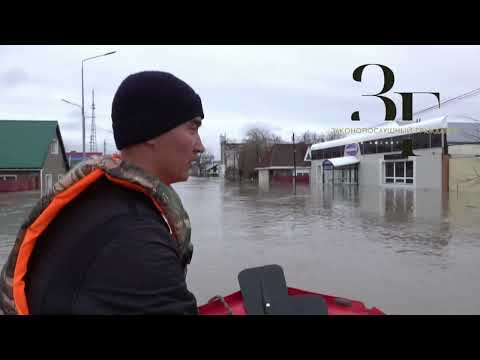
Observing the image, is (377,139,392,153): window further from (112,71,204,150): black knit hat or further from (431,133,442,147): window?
(112,71,204,150): black knit hat

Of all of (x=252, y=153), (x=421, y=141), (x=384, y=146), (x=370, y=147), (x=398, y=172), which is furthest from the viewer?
(x=252, y=153)

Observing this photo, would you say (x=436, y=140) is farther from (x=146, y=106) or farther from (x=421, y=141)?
(x=146, y=106)

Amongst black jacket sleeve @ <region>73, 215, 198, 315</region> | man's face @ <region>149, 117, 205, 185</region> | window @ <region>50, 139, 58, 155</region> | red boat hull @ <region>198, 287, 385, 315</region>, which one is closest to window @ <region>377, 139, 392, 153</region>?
window @ <region>50, 139, 58, 155</region>

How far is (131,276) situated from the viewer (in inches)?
33.9

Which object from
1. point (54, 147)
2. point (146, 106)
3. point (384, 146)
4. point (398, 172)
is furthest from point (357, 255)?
point (54, 147)

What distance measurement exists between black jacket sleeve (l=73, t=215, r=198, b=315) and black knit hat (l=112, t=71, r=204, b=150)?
29 centimetres

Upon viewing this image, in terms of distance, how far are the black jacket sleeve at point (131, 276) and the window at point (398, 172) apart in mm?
37976

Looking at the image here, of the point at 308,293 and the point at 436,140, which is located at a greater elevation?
the point at 436,140

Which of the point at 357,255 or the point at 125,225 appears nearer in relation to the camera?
the point at 125,225

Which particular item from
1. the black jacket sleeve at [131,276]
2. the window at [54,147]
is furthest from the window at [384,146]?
the black jacket sleeve at [131,276]

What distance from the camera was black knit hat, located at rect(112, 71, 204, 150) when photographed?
1.07 m

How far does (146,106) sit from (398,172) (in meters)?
39.7

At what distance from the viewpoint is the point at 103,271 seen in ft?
2.89
